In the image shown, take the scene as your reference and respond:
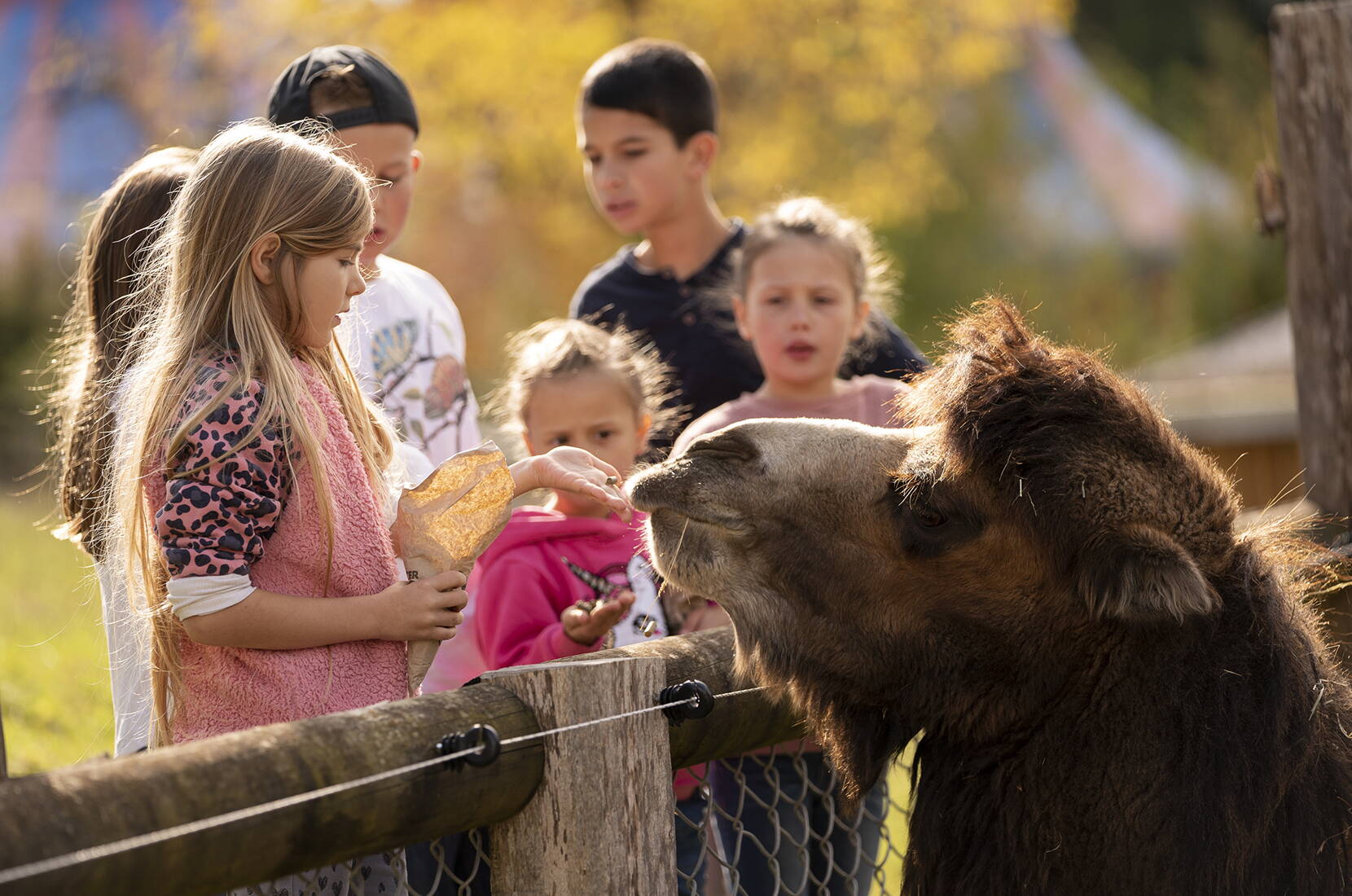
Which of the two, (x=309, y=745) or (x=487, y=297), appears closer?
(x=309, y=745)

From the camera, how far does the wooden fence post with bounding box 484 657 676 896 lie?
201cm

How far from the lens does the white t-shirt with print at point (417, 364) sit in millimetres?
3570

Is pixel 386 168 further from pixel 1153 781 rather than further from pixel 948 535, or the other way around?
pixel 1153 781

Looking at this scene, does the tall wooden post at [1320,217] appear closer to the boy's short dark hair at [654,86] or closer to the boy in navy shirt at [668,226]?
the boy in navy shirt at [668,226]

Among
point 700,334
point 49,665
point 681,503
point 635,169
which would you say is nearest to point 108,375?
point 681,503

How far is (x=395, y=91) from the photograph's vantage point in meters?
3.69

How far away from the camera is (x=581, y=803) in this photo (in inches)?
79.6

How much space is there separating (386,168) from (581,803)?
2.21 meters

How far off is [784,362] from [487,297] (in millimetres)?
16793

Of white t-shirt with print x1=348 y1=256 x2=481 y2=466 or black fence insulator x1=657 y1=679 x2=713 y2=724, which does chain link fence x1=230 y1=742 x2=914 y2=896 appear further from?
white t-shirt with print x1=348 y1=256 x2=481 y2=466

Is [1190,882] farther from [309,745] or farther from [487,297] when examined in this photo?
[487,297]

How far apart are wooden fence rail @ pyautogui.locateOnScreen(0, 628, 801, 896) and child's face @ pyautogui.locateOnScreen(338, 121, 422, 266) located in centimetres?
182

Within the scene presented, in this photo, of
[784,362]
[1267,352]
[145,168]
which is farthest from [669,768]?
[1267,352]

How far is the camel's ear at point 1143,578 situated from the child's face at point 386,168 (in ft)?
7.07
